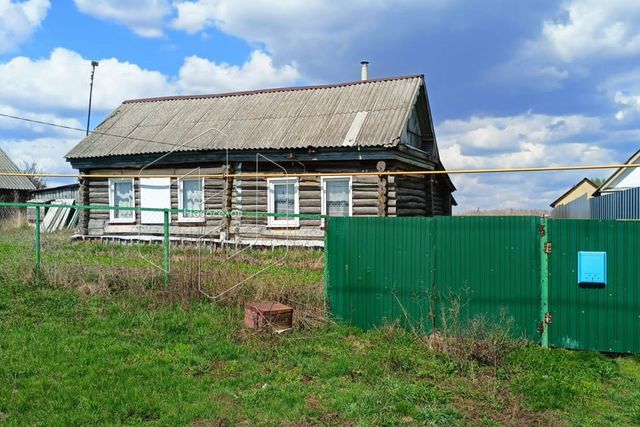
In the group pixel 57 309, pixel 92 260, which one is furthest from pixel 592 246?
pixel 92 260

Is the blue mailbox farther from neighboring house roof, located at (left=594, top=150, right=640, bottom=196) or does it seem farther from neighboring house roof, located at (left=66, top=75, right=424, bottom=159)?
neighboring house roof, located at (left=594, top=150, right=640, bottom=196)

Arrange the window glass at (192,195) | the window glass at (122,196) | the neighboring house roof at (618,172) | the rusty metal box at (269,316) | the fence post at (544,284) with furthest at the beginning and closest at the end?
the window glass at (122,196)
the window glass at (192,195)
the neighboring house roof at (618,172)
the rusty metal box at (269,316)
the fence post at (544,284)

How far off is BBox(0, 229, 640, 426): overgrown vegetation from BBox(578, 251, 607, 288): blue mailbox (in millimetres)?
970

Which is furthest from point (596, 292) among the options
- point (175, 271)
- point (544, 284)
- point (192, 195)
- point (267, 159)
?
point (192, 195)

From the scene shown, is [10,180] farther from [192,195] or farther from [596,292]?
[596,292]

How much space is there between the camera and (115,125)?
21.1 metres

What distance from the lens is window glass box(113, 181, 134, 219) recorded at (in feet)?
64.2

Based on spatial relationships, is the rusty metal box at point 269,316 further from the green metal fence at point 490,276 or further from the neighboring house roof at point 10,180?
the neighboring house roof at point 10,180

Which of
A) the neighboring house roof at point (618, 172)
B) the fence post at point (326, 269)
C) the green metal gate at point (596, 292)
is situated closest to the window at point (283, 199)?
the fence post at point (326, 269)

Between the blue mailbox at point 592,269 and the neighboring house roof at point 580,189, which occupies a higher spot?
the neighboring house roof at point 580,189

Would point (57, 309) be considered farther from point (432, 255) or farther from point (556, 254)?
point (556, 254)

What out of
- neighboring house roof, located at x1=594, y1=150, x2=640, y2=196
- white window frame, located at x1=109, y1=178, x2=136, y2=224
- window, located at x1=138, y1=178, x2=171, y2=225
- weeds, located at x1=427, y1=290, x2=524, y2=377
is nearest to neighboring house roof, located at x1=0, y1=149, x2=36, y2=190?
white window frame, located at x1=109, y1=178, x2=136, y2=224

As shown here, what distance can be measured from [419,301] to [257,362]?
251cm

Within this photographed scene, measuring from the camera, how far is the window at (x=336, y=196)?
16.3 meters
